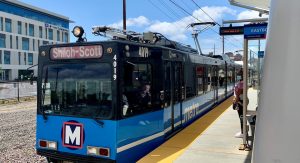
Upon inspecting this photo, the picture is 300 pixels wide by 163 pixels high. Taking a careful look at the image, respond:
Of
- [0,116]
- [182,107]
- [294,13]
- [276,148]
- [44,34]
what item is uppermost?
[44,34]

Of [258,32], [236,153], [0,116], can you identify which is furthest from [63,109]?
[0,116]

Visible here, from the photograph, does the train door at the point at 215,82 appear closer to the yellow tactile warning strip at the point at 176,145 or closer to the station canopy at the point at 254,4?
the yellow tactile warning strip at the point at 176,145

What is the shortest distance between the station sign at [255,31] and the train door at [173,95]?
1974 millimetres

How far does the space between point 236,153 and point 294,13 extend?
18.5 feet

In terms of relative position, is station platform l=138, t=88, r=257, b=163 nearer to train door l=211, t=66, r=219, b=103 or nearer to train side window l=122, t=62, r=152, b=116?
train side window l=122, t=62, r=152, b=116

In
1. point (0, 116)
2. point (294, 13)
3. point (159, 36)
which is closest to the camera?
point (294, 13)

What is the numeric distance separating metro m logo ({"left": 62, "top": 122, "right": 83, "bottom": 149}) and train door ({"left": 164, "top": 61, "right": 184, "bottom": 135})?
2.14 m

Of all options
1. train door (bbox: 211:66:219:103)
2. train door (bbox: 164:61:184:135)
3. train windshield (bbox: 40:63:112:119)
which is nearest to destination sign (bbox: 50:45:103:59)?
train windshield (bbox: 40:63:112:119)

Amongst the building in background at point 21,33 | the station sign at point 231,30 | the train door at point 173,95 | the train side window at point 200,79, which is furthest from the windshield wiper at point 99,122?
the building in background at point 21,33

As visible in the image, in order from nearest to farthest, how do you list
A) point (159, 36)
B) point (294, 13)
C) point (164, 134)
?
point (294, 13)
point (164, 134)
point (159, 36)

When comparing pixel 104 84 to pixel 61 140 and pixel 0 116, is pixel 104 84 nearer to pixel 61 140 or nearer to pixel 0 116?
pixel 61 140

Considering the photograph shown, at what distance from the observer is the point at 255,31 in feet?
19.9

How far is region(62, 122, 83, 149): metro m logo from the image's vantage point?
233 inches

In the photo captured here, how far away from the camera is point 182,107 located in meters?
8.97
